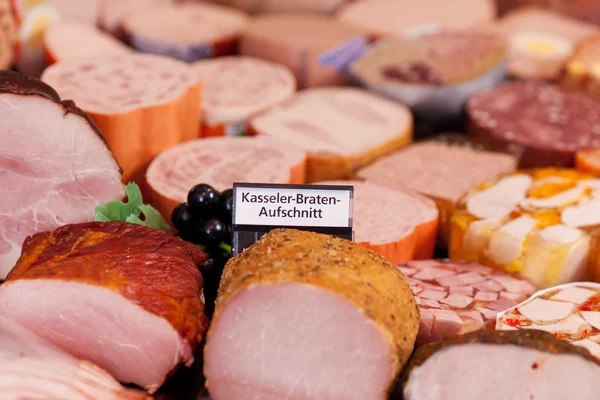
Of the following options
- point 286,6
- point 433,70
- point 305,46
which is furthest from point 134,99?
point 286,6

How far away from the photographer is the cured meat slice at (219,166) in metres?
2.75

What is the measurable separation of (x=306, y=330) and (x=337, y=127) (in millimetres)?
1936

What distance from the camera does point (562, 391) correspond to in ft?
5.48

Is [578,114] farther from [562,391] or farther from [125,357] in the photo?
[125,357]

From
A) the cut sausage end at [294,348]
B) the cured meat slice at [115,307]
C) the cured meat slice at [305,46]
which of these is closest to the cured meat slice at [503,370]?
the cut sausage end at [294,348]

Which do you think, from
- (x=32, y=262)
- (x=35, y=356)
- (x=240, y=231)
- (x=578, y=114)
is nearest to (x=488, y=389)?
(x=240, y=231)

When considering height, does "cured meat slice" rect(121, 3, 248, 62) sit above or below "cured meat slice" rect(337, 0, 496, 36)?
below

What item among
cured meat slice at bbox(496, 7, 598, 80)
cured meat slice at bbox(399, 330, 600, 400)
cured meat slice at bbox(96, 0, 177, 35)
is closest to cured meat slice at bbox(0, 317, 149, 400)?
cured meat slice at bbox(399, 330, 600, 400)

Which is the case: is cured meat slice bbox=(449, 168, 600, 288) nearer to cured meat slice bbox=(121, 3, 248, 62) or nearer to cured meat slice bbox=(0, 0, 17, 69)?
cured meat slice bbox=(121, 3, 248, 62)

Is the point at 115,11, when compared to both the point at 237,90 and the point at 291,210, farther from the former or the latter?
the point at 291,210

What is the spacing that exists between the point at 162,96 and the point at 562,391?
209 centimetres

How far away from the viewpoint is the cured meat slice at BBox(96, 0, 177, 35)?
4242 mm

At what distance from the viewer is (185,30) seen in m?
4.33

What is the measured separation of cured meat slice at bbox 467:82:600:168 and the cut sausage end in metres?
2.03
